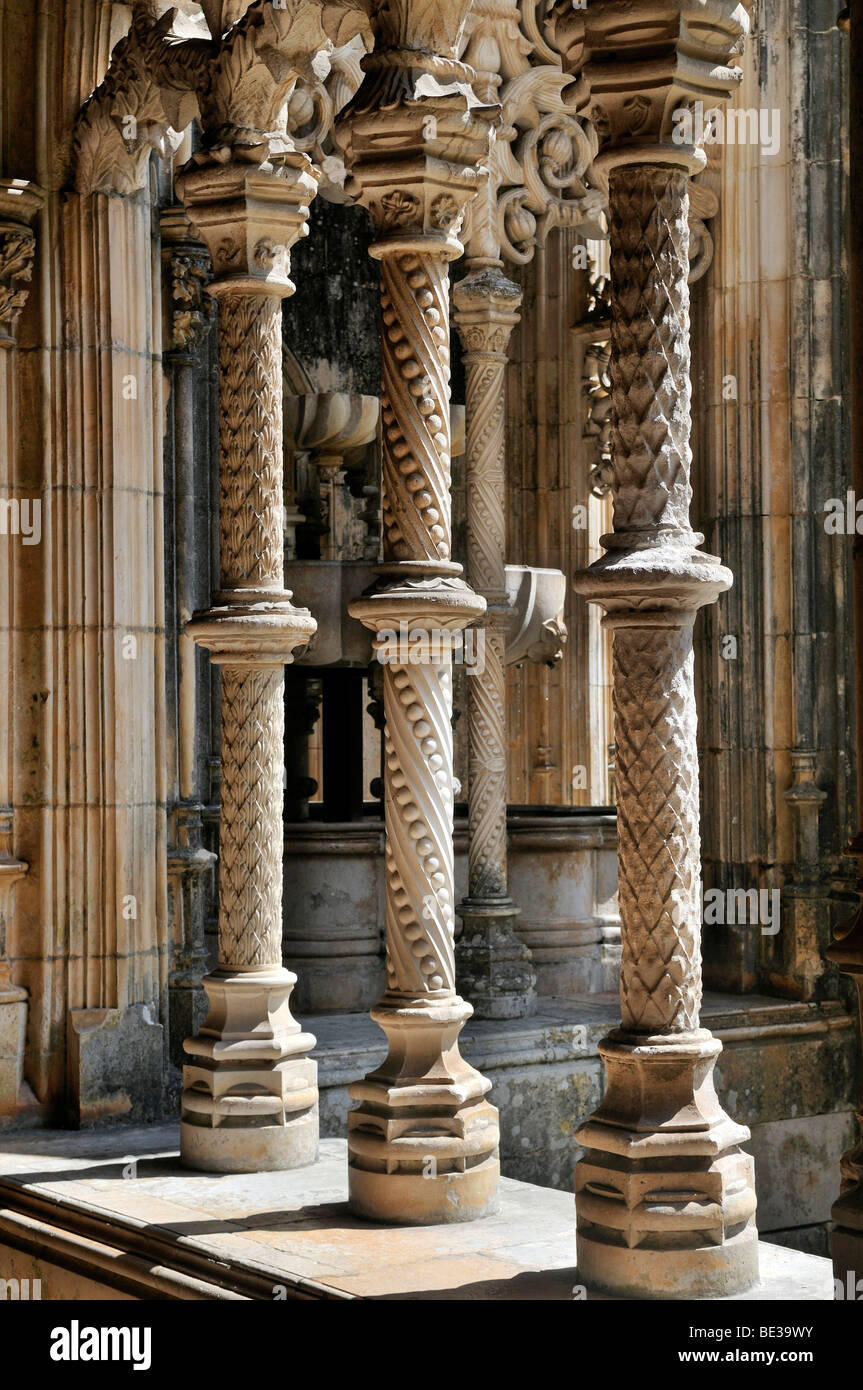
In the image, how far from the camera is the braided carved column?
590 centimetres

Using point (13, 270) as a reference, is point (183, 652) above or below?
below

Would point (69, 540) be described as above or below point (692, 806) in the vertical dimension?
above

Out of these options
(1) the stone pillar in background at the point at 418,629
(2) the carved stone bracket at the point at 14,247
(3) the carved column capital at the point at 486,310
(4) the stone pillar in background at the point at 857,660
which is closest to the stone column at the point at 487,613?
(3) the carved column capital at the point at 486,310

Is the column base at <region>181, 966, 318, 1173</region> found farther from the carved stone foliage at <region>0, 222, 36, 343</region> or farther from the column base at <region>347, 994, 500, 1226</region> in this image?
the carved stone foliage at <region>0, 222, 36, 343</region>

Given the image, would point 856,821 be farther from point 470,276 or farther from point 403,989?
point 403,989

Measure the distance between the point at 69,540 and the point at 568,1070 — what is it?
2.94 metres

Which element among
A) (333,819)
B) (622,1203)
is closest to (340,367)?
(333,819)

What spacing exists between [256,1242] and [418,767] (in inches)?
50.2

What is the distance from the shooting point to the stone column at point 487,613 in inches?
332

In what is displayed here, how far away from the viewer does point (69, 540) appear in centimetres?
670

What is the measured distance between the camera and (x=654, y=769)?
4.24m

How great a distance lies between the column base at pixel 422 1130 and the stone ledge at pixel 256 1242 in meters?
0.07

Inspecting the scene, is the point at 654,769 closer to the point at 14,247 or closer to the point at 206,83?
the point at 206,83

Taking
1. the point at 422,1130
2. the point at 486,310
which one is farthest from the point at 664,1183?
the point at 486,310
